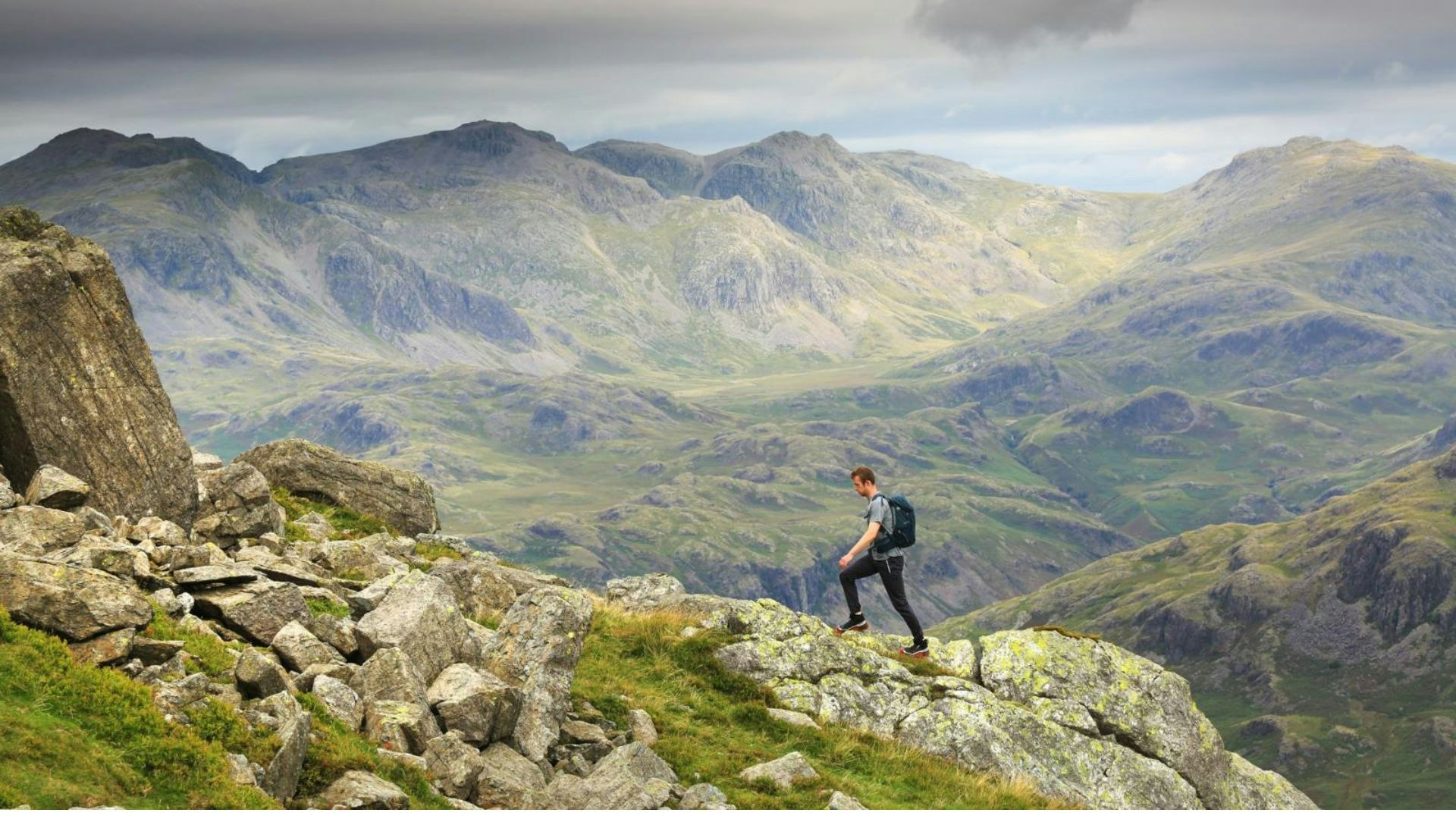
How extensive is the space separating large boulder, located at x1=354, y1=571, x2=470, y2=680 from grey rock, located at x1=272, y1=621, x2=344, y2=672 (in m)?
1.19

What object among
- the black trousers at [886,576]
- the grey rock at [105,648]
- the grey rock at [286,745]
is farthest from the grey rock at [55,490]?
the black trousers at [886,576]

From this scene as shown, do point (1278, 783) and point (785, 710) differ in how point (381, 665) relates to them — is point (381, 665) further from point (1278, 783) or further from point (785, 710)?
point (1278, 783)

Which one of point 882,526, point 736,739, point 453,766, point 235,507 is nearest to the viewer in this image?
point 453,766

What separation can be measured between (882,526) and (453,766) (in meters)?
14.1

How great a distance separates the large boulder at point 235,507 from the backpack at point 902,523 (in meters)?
19.1

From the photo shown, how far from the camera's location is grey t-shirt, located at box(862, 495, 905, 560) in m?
29.7

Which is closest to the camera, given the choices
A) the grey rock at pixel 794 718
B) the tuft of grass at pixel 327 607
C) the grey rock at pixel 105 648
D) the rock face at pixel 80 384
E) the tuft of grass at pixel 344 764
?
the tuft of grass at pixel 344 764

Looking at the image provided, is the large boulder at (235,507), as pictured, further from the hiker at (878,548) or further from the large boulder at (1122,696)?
the large boulder at (1122,696)

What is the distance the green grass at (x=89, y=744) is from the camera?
48.6ft

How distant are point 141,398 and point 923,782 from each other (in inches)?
977

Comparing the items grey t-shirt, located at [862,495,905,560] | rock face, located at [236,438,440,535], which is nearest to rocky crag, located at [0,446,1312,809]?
grey t-shirt, located at [862,495,905,560]

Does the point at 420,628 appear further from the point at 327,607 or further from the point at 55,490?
the point at 55,490

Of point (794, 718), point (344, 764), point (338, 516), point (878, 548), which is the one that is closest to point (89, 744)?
point (344, 764)

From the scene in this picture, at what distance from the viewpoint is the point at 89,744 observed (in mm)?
15758
